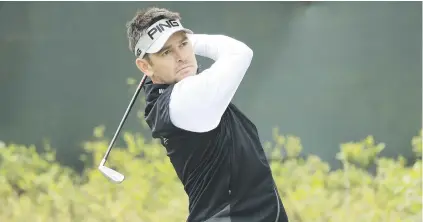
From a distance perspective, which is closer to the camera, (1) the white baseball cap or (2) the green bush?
(1) the white baseball cap

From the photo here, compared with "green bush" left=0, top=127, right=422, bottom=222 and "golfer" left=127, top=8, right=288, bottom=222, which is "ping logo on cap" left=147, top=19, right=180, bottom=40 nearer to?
"golfer" left=127, top=8, right=288, bottom=222

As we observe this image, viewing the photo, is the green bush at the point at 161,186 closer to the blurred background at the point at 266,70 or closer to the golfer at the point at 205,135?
the blurred background at the point at 266,70

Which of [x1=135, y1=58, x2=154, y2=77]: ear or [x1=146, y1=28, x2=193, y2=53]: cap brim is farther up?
[x1=146, y1=28, x2=193, y2=53]: cap brim

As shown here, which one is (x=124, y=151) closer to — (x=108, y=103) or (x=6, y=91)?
(x=108, y=103)

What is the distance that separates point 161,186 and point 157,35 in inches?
62.9

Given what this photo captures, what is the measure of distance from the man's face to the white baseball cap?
2 centimetres

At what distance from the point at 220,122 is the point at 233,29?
1582mm

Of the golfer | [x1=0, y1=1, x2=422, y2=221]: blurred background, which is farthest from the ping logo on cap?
[x1=0, y1=1, x2=422, y2=221]: blurred background

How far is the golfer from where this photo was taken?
3.99 feet

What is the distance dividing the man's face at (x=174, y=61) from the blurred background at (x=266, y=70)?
1.48 metres

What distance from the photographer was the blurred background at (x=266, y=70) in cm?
275

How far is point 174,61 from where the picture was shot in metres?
1.26

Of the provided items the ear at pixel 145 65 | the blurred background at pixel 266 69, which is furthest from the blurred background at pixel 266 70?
the ear at pixel 145 65

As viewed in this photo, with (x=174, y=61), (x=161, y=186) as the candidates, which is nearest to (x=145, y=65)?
(x=174, y=61)
